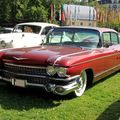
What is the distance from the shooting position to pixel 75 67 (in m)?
6.45

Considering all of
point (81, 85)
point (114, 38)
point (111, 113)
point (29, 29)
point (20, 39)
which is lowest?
point (111, 113)

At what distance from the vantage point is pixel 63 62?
6207 millimetres

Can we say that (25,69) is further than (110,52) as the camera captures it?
No

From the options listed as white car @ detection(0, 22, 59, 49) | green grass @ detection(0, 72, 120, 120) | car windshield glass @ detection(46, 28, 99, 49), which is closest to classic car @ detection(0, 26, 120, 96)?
car windshield glass @ detection(46, 28, 99, 49)

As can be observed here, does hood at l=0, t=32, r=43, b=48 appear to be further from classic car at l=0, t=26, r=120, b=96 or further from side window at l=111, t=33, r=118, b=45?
side window at l=111, t=33, r=118, b=45

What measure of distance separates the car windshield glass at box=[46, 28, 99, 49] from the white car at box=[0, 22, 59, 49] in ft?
10.5

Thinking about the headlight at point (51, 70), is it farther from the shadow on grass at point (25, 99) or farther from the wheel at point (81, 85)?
the wheel at point (81, 85)

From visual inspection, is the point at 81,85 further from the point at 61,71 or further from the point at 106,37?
the point at 106,37

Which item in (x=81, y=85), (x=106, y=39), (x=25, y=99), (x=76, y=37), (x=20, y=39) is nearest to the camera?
(x=25, y=99)

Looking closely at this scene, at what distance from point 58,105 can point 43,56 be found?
3.24 ft

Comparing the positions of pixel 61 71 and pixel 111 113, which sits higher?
pixel 61 71

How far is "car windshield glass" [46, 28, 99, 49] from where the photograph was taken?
25.9ft

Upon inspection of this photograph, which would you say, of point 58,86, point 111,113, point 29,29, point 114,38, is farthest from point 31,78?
point 29,29

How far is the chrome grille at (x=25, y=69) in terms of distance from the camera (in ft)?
21.1
